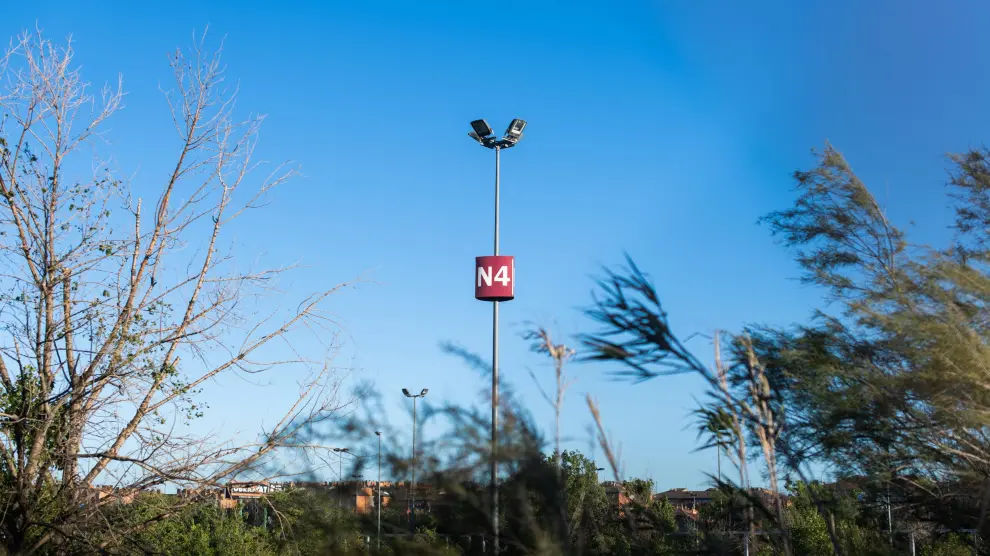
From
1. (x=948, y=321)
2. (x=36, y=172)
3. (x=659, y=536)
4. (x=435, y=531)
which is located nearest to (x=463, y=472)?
(x=435, y=531)

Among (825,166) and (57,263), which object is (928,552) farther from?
(57,263)

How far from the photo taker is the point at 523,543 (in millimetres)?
3523

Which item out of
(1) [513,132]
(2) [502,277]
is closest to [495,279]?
(2) [502,277]

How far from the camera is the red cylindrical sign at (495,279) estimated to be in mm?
19641

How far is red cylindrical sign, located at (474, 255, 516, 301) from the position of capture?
19641 millimetres

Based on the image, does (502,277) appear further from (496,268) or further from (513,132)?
(513,132)

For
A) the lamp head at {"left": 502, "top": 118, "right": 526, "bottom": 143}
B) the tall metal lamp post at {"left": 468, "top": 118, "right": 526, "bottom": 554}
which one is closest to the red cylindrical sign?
the tall metal lamp post at {"left": 468, "top": 118, "right": 526, "bottom": 554}

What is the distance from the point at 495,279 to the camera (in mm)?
19609

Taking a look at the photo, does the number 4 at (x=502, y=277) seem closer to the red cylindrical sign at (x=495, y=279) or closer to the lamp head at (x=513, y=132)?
the red cylindrical sign at (x=495, y=279)

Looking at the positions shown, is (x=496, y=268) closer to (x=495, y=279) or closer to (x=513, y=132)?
(x=495, y=279)

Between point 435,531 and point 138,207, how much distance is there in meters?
5.94

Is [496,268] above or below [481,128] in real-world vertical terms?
below

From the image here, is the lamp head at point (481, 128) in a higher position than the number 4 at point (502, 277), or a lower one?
higher

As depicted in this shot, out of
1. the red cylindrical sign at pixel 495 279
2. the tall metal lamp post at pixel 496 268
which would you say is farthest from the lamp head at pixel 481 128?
the red cylindrical sign at pixel 495 279
